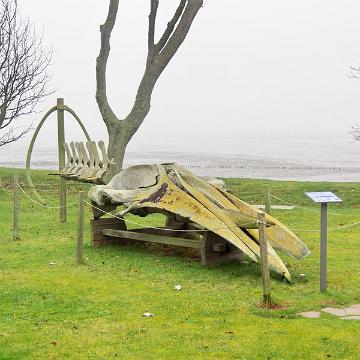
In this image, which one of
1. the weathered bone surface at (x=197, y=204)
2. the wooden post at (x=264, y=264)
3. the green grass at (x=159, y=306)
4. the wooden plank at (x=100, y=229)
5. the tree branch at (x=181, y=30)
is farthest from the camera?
the tree branch at (x=181, y=30)

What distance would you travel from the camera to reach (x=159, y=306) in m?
7.01

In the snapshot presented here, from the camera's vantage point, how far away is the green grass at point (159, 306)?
218 inches

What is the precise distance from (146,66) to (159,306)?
503 inches

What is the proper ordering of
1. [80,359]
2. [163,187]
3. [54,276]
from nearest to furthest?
[80,359] → [54,276] → [163,187]

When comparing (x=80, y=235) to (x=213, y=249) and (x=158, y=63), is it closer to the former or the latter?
(x=213, y=249)

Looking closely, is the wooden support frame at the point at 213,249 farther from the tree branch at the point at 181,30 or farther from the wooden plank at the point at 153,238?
the tree branch at the point at 181,30

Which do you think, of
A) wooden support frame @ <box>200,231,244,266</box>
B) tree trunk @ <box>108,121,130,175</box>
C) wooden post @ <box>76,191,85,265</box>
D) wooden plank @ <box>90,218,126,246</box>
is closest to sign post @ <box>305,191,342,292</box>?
wooden support frame @ <box>200,231,244,266</box>

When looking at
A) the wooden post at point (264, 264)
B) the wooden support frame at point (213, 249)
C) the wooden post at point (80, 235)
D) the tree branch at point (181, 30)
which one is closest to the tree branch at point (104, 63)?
the tree branch at point (181, 30)

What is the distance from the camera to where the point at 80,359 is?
529 cm

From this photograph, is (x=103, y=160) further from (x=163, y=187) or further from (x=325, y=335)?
(x=325, y=335)

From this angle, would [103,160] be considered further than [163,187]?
Yes

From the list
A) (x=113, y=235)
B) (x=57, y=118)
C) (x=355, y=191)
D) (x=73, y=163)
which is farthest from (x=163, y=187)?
(x=355, y=191)

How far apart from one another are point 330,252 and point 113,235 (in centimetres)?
388

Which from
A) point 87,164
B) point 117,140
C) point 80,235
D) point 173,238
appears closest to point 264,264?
point 173,238
